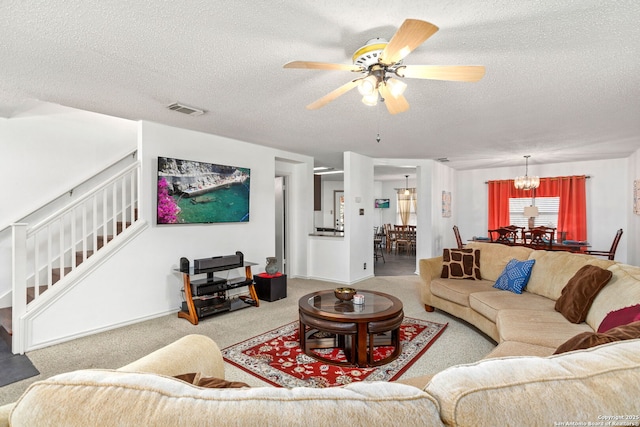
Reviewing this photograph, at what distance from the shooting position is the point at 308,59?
2.28 meters

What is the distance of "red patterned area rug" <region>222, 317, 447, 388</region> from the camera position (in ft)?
7.91

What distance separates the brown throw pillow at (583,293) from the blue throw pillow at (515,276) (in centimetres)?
63

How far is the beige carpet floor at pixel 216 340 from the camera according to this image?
101 inches

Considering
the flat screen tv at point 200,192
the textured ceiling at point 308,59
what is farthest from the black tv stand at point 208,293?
the textured ceiling at point 308,59

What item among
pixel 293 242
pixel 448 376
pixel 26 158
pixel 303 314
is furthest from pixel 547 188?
pixel 26 158

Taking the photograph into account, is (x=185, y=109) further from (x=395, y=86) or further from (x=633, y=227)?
(x=633, y=227)

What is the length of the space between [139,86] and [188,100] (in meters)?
0.43

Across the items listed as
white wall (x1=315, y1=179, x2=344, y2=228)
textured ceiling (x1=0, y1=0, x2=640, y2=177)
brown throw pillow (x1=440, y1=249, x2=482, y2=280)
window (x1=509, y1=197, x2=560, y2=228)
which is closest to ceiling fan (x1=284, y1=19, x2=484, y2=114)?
textured ceiling (x1=0, y1=0, x2=640, y2=177)

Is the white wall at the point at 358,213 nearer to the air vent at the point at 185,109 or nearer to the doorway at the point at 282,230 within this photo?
the doorway at the point at 282,230

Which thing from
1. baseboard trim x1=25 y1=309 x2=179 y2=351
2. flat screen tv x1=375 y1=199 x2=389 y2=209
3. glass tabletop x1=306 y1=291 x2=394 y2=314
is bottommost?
baseboard trim x1=25 y1=309 x2=179 y2=351

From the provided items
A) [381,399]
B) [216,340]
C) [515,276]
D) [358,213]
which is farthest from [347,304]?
[358,213]

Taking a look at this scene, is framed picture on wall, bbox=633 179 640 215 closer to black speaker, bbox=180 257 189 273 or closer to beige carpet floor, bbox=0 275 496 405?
beige carpet floor, bbox=0 275 496 405

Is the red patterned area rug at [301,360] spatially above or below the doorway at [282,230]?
below

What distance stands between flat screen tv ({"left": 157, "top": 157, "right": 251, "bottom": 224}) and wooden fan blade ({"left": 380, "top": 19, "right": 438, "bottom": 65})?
10.0 feet
